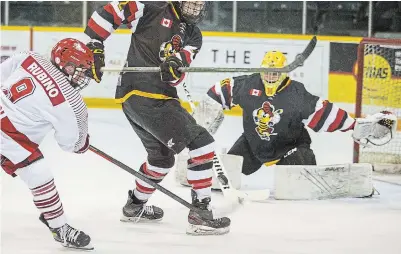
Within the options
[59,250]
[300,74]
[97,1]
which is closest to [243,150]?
[59,250]

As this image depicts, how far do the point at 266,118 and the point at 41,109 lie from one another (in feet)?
4.74

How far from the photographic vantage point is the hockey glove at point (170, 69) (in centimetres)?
327

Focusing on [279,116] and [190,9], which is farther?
[279,116]

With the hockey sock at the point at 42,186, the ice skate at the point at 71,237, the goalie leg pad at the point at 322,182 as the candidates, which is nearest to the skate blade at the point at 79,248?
the ice skate at the point at 71,237

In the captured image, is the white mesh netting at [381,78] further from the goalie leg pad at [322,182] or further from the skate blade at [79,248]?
the skate blade at [79,248]

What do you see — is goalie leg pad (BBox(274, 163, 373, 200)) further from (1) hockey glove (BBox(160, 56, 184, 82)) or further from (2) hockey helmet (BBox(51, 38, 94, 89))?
(2) hockey helmet (BBox(51, 38, 94, 89))

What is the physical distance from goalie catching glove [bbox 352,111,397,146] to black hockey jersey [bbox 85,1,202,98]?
3.32 ft

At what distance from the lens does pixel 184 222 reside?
3602mm

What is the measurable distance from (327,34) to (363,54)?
190 cm

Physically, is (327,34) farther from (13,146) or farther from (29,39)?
(13,146)

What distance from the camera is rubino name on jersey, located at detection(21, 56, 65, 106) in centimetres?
289

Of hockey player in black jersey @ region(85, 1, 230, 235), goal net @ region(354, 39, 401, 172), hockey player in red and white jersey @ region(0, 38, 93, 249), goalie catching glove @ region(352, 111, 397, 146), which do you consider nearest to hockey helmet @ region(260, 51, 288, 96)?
goalie catching glove @ region(352, 111, 397, 146)

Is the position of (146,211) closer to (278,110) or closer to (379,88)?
(278,110)

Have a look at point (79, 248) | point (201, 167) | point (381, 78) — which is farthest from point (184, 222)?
→ point (381, 78)
